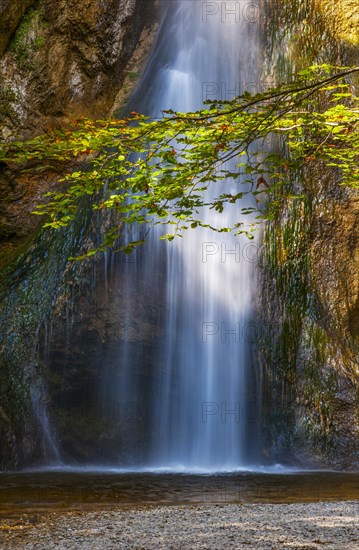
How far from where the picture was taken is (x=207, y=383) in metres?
9.41

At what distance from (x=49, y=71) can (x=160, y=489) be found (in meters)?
8.02

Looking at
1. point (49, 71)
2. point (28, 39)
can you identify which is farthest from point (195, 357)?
point (28, 39)

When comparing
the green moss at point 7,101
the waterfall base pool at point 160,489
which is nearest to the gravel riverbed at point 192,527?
the waterfall base pool at point 160,489

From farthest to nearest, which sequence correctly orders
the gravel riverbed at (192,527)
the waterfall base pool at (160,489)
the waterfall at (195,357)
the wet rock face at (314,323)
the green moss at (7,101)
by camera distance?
the green moss at (7,101), the waterfall at (195,357), the wet rock face at (314,323), the waterfall base pool at (160,489), the gravel riverbed at (192,527)

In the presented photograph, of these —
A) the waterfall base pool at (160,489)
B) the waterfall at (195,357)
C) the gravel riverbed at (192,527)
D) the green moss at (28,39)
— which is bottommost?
the gravel riverbed at (192,527)

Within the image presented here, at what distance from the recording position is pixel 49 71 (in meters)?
12.0

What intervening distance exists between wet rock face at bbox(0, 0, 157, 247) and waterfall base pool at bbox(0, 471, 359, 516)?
5.07 m

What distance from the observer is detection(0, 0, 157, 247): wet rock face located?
11.6 meters

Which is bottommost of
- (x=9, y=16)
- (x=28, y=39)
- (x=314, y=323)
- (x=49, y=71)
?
(x=314, y=323)

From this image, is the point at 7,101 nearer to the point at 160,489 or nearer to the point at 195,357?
the point at 195,357

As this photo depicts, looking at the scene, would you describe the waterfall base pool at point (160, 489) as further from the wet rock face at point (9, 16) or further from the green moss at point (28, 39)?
the wet rock face at point (9, 16)

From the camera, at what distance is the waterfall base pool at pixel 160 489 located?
20.6 ft

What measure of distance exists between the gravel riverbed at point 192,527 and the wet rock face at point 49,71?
22.4 ft

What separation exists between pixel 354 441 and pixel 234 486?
2.27 meters
